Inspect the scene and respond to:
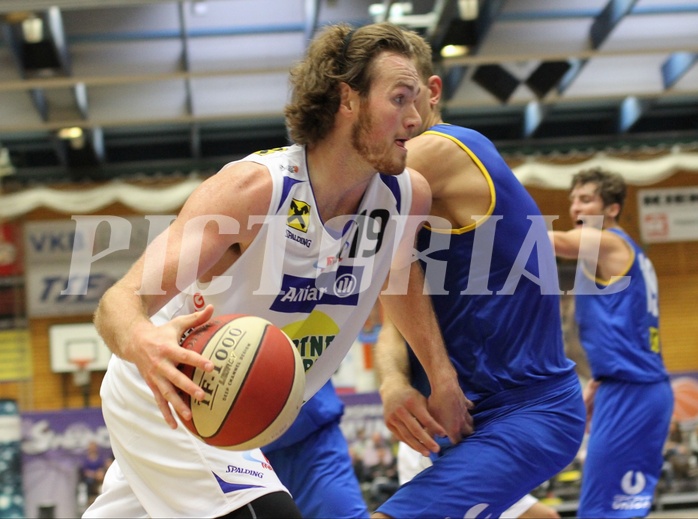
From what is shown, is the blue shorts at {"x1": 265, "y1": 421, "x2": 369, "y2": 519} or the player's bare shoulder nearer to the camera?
the player's bare shoulder

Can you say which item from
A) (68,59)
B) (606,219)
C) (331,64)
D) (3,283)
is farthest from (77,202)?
(331,64)

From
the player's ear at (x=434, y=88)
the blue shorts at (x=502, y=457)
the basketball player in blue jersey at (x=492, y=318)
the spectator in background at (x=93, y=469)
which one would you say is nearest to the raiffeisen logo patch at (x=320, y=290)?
the basketball player in blue jersey at (x=492, y=318)

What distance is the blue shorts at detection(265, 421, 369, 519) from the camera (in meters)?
4.85

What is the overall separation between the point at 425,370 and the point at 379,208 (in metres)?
0.62

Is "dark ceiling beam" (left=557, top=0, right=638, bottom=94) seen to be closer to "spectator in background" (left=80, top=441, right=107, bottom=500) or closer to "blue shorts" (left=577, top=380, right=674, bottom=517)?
"blue shorts" (left=577, top=380, right=674, bottom=517)

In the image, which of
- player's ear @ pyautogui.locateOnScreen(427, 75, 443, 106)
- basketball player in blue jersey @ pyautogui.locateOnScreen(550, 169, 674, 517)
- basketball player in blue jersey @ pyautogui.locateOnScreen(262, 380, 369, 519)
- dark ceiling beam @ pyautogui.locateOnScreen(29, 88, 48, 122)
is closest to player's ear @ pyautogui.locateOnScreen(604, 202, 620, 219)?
basketball player in blue jersey @ pyautogui.locateOnScreen(550, 169, 674, 517)

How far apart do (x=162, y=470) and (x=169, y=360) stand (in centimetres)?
80

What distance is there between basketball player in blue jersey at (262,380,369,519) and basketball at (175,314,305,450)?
214 centimetres

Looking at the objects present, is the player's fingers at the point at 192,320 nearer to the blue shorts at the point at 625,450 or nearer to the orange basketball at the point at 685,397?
the blue shorts at the point at 625,450

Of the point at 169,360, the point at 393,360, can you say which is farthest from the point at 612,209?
the point at 169,360

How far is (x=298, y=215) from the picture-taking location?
10.3 ft

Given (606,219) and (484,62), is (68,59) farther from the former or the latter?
(606,219)

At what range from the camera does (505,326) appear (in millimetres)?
3371

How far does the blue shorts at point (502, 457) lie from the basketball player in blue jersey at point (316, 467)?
1.54 meters
